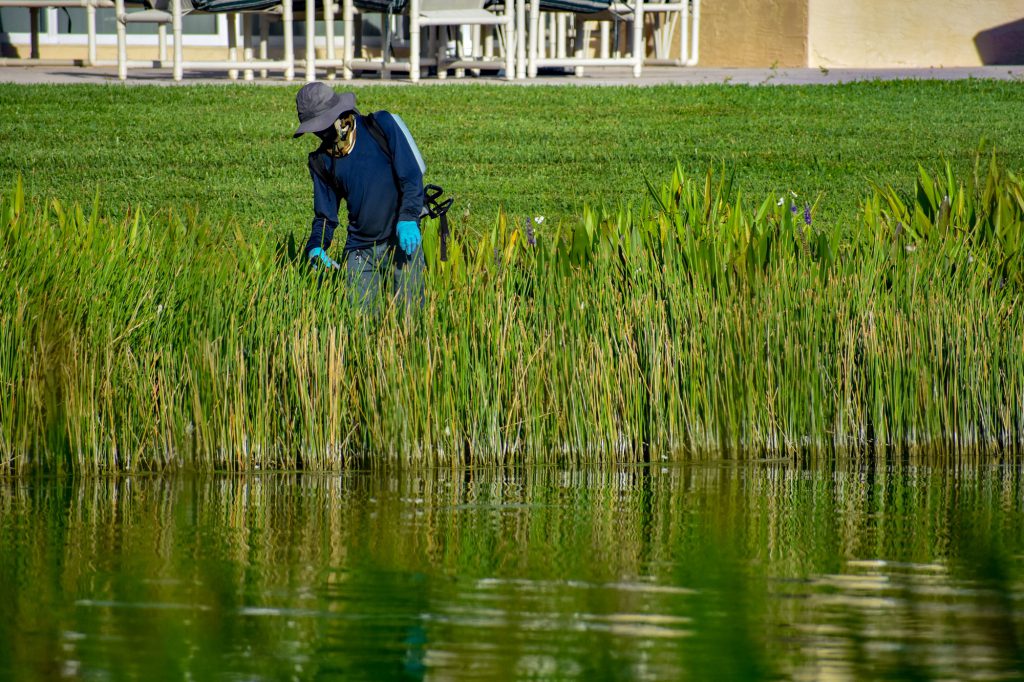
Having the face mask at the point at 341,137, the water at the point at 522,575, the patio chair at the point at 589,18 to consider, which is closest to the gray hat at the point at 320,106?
the face mask at the point at 341,137

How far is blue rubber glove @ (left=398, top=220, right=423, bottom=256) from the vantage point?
6141 mm

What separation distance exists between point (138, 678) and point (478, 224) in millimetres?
5800

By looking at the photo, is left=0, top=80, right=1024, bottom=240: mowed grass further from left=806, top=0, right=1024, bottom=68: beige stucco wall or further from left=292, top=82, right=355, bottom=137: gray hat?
left=806, top=0, right=1024, bottom=68: beige stucco wall

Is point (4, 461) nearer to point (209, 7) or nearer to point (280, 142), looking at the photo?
point (280, 142)

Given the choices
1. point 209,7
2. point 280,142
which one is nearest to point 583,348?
point 280,142

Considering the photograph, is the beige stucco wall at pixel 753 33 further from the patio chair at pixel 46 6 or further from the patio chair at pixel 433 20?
the patio chair at pixel 46 6

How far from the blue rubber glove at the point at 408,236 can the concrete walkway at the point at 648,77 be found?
23.4ft

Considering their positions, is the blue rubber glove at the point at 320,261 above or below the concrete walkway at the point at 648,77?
below

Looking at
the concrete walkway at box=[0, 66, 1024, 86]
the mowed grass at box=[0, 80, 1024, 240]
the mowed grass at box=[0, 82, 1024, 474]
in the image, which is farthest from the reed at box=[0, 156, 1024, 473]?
the concrete walkway at box=[0, 66, 1024, 86]

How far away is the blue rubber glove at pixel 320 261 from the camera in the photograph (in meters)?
6.05

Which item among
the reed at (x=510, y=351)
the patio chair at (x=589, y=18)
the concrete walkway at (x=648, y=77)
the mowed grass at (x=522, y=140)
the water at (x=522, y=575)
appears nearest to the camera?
the water at (x=522, y=575)

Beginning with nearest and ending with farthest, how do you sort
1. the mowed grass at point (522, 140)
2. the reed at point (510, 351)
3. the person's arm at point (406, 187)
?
1. the reed at point (510, 351)
2. the person's arm at point (406, 187)
3. the mowed grass at point (522, 140)

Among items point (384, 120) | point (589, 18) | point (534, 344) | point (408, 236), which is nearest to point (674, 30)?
point (589, 18)

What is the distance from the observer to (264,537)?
4836mm
